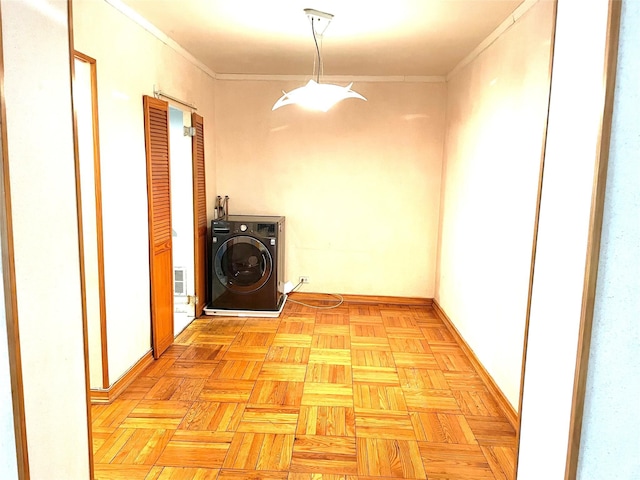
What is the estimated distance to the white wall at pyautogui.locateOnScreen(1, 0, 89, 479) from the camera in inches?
50.8

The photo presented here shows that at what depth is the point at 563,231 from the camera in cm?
123

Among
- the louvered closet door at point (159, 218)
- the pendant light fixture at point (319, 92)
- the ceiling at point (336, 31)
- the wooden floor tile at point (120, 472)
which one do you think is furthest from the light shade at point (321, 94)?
the wooden floor tile at point (120, 472)

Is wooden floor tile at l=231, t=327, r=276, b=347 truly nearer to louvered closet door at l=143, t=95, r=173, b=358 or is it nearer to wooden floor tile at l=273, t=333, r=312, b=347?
wooden floor tile at l=273, t=333, r=312, b=347

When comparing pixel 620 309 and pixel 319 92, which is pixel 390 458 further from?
pixel 319 92

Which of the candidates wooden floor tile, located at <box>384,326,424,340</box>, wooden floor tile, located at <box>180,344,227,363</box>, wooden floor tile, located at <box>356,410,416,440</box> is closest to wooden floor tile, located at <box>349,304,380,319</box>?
wooden floor tile, located at <box>384,326,424,340</box>

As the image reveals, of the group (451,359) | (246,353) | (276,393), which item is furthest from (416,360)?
(246,353)

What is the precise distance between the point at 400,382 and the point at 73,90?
2.58 m

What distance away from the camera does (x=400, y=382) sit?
3.28 meters

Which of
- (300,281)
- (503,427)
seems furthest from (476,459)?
(300,281)

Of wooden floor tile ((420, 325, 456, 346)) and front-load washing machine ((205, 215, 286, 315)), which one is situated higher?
front-load washing machine ((205, 215, 286, 315))

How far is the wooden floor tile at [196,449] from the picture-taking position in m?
2.32

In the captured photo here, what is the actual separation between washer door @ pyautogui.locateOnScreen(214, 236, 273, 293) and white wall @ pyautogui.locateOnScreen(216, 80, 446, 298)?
0.69 meters

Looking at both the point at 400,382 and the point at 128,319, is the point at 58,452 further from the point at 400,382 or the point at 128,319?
the point at 400,382

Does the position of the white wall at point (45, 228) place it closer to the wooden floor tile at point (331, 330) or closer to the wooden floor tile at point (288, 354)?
the wooden floor tile at point (288, 354)
